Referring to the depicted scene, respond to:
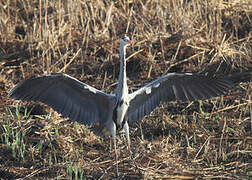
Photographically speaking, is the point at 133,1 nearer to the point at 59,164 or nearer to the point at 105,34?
the point at 105,34

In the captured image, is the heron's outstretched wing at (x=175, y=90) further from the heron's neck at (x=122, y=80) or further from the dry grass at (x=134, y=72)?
the dry grass at (x=134, y=72)

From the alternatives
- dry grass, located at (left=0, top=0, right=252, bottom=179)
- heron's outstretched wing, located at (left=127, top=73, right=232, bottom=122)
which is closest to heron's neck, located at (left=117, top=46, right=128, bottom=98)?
heron's outstretched wing, located at (left=127, top=73, right=232, bottom=122)

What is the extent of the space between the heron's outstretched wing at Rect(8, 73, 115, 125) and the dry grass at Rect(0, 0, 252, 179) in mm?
249

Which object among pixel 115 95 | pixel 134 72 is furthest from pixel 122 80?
pixel 134 72

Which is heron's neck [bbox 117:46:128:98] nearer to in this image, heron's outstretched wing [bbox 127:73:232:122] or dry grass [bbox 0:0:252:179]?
heron's outstretched wing [bbox 127:73:232:122]

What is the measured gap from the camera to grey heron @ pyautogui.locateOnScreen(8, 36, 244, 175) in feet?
16.1

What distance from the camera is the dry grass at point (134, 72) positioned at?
475 cm

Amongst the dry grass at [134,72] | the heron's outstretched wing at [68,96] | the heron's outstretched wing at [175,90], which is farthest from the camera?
the heron's outstretched wing at [175,90]

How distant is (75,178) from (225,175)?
1388 mm

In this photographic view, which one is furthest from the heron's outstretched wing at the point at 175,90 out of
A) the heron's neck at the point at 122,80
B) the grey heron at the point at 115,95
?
the heron's neck at the point at 122,80

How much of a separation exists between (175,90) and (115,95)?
64cm

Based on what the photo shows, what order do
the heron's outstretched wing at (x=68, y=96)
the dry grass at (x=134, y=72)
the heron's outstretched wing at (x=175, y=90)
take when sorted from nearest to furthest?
the dry grass at (x=134, y=72)
the heron's outstretched wing at (x=68, y=96)
the heron's outstretched wing at (x=175, y=90)

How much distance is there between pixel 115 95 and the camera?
5.10 meters

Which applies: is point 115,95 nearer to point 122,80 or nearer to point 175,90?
point 122,80
